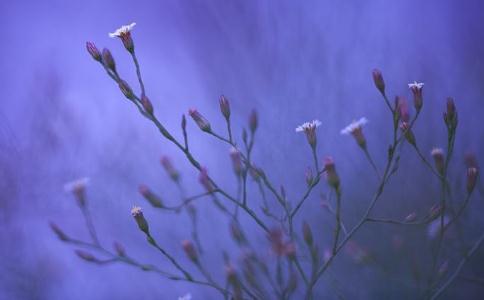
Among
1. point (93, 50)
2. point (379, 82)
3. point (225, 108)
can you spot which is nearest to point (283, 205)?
point (225, 108)

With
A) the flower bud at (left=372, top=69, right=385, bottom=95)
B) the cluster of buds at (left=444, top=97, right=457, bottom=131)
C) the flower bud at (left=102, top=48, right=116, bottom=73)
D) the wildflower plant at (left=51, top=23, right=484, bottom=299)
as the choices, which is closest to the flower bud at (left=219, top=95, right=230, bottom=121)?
the wildflower plant at (left=51, top=23, right=484, bottom=299)

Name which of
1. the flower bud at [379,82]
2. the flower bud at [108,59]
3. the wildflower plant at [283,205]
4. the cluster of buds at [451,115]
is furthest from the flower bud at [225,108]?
the cluster of buds at [451,115]

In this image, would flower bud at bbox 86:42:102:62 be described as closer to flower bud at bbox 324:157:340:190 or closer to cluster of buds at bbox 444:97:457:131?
flower bud at bbox 324:157:340:190

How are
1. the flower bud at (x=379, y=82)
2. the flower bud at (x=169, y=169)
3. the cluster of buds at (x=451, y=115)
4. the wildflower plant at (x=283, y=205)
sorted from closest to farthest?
the wildflower plant at (x=283, y=205) < the cluster of buds at (x=451, y=115) < the flower bud at (x=379, y=82) < the flower bud at (x=169, y=169)

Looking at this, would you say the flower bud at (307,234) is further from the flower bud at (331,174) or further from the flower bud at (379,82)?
the flower bud at (379,82)

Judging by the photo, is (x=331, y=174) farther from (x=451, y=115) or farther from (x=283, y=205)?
(x=451, y=115)

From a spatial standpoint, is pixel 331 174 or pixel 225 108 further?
pixel 225 108

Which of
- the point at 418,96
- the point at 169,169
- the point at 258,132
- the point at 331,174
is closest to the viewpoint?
the point at 331,174

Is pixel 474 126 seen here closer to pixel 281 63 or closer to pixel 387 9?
pixel 387 9

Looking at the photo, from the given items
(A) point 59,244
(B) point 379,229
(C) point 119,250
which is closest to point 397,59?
(B) point 379,229

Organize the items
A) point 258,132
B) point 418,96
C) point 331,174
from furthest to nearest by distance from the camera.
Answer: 1. point 258,132
2. point 418,96
3. point 331,174

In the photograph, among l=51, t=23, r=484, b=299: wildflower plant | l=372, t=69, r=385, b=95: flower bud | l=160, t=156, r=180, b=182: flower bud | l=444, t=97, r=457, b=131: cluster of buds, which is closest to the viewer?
l=51, t=23, r=484, b=299: wildflower plant
